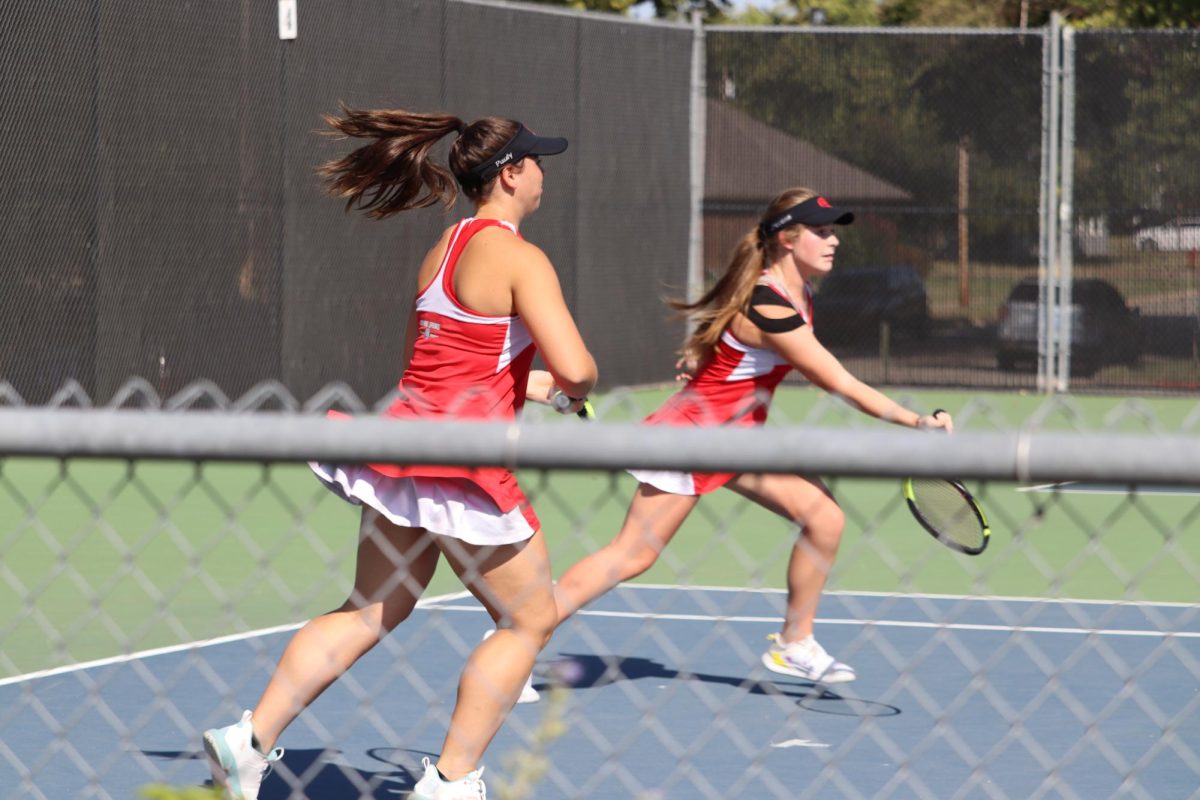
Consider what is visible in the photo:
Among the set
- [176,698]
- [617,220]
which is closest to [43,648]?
[176,698]

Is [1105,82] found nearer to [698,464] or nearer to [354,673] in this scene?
[354,673]

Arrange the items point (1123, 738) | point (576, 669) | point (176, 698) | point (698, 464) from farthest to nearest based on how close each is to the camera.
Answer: point (576, 669) < point (176, 698) < point (1123, 738) < point (698, 464)

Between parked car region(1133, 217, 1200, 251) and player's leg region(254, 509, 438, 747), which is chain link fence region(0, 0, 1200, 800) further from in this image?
player's leg region(254, 509, 438, 747)

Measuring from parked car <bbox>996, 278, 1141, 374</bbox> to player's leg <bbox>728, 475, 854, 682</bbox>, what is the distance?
11330 mm

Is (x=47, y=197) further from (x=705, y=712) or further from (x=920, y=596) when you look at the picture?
(x=705, y=712)

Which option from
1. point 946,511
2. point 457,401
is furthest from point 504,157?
point 946,511

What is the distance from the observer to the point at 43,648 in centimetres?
725

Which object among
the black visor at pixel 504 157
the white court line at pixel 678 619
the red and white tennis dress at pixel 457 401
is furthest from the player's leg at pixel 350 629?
the white court line at pixel 678 619

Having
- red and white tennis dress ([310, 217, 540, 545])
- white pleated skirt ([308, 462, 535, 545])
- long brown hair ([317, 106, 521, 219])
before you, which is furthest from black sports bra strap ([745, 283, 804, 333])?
white pleated skirt ([308, 462, 535, 545])

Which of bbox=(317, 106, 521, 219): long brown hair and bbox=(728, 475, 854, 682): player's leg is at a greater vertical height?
bbox=(317, 106, 521, 219): long brown hair

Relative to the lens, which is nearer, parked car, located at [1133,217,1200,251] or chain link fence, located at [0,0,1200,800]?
chain link fence, located at [0,0,1200,800]

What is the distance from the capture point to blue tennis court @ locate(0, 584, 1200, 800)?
554 centimetres

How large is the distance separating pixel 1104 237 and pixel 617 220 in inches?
171

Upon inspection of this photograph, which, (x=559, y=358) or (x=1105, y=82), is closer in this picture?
(x=559, y=358)
